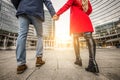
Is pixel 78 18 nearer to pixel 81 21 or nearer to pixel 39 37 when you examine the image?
pixel 81 21

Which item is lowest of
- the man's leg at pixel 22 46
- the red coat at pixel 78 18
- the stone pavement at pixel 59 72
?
the stone pavement at pixel 59 72

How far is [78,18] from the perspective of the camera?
1747 millimetres

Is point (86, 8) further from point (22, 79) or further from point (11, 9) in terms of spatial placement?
point (11, 9)

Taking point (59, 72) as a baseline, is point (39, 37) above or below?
above

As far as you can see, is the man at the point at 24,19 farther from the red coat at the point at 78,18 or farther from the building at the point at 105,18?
the building at the point at 105,18

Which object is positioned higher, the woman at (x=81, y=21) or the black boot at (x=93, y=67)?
the woman at (x=81, y=21)

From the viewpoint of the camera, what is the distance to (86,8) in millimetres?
1798

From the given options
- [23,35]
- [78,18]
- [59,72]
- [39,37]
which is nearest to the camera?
[59,72]

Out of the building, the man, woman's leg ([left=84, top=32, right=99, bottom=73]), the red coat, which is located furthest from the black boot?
the building

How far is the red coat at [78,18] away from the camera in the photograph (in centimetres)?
167

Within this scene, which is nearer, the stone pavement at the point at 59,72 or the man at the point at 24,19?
the stone pavement at the point at 59,72

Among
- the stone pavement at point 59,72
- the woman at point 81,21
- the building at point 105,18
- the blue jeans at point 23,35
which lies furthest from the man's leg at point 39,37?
the building at point 105,18

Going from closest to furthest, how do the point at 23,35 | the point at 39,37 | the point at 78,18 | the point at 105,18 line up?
the point at 23,35, the point at 78,18, the point at 39,37, the point at 105,18

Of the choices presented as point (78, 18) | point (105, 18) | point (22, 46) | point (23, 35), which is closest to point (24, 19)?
point (23, 35)
